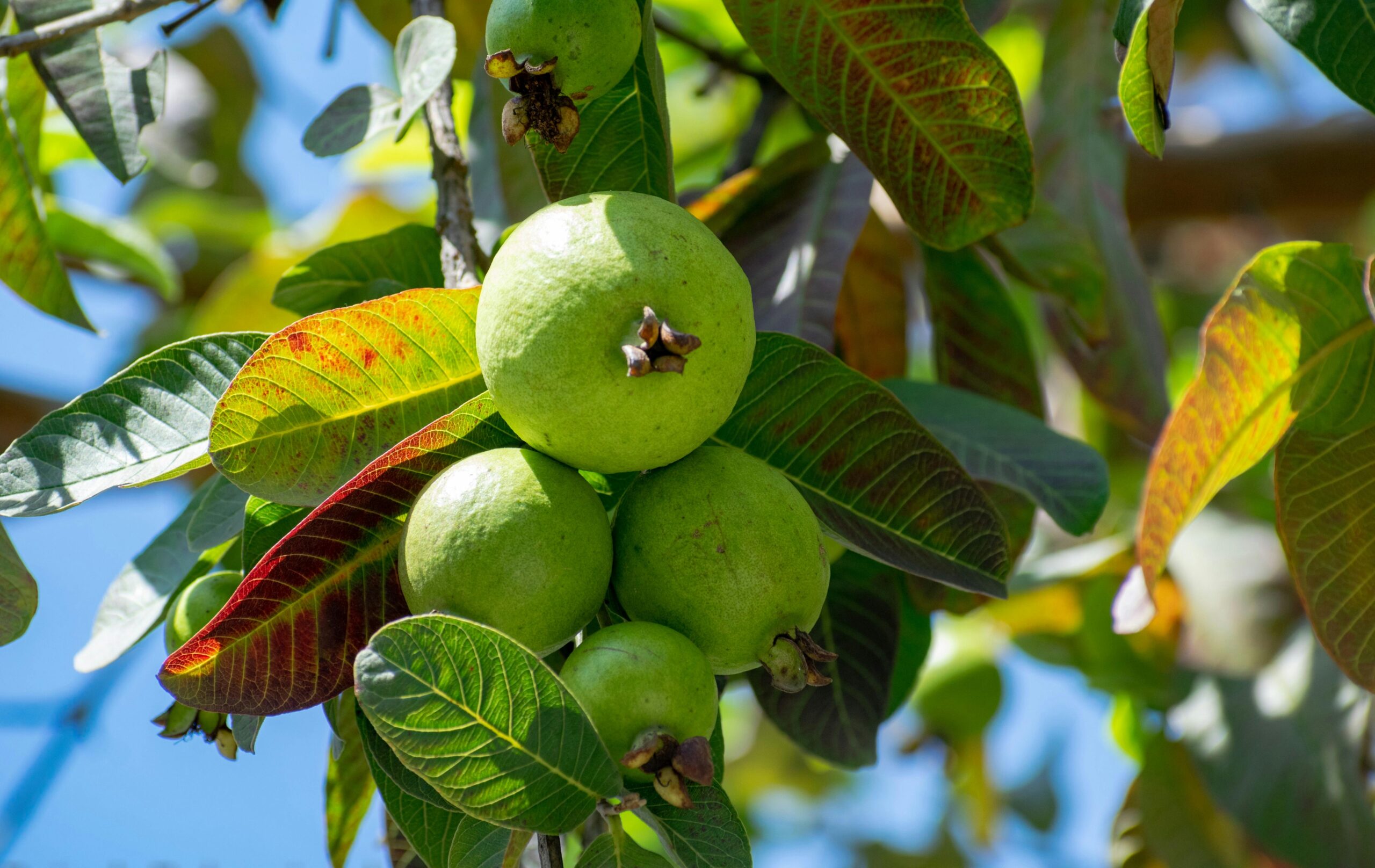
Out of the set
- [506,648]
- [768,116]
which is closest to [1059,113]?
[768,116]

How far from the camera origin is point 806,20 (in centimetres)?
87

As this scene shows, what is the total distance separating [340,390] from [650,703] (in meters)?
0.30

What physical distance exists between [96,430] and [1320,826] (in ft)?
5.00

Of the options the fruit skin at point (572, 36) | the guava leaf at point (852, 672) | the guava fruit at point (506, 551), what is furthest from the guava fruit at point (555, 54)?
the guava leaf at point (852, 672)

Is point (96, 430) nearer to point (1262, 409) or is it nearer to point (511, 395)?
point (511, 395)

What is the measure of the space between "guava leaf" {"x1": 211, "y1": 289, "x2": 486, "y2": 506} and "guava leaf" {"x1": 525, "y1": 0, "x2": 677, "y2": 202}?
0.16 meters

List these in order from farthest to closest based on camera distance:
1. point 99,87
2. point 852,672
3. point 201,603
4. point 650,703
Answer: point 852,672, point 99,87, point 201,603, point 650,703

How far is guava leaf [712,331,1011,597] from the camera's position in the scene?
0.80 metres

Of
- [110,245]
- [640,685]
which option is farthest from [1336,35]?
[110,245]

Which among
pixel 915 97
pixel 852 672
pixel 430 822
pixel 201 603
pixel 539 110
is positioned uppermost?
pixel 539 110

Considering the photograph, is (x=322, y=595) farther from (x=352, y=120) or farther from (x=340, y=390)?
(x=352, y=120)

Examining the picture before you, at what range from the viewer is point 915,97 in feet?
2.97

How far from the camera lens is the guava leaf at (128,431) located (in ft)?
2.44

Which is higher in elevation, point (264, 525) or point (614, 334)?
point (614, 334)
